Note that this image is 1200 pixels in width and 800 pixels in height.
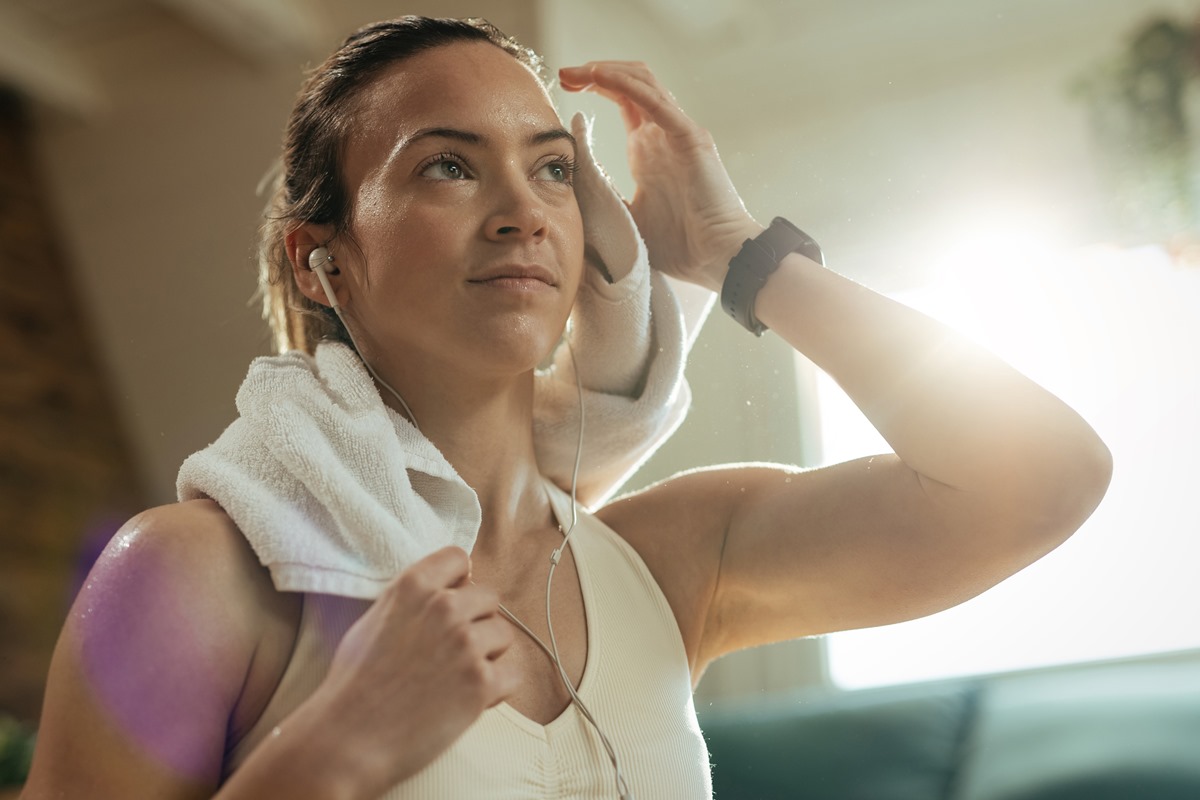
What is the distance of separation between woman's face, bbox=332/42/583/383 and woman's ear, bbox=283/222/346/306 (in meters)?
0.01

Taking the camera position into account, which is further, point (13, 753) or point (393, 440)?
point (13, 753)

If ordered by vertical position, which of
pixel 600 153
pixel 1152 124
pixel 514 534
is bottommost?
pixel 514 534

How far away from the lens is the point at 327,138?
24.2 inches

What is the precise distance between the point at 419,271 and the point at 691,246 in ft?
0.72

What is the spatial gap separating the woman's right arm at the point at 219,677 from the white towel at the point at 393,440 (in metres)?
0.03

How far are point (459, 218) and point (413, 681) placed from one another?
0.84ft

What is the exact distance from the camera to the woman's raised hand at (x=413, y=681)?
16.5 inches

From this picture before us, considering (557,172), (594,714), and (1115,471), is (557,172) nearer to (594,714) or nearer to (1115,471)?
(594,714)

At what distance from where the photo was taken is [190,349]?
92 cm

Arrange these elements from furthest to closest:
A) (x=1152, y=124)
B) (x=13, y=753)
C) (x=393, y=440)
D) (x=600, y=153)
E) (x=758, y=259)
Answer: (x=13, y=753) < (x=1152, y=124) < (x=600, y=153) < (x=758, y=259) < (x=393, y=440)

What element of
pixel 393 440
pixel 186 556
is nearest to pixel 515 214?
pixel 393 440

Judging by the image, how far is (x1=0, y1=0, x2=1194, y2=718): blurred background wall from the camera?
2.64ft

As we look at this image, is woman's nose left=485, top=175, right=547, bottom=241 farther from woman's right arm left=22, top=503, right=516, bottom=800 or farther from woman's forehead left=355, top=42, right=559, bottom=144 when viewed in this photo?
woman's right arm left=22, top=503, right=516, bottom=800

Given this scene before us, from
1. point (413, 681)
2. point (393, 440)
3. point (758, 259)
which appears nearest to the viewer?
point (413, 681)
